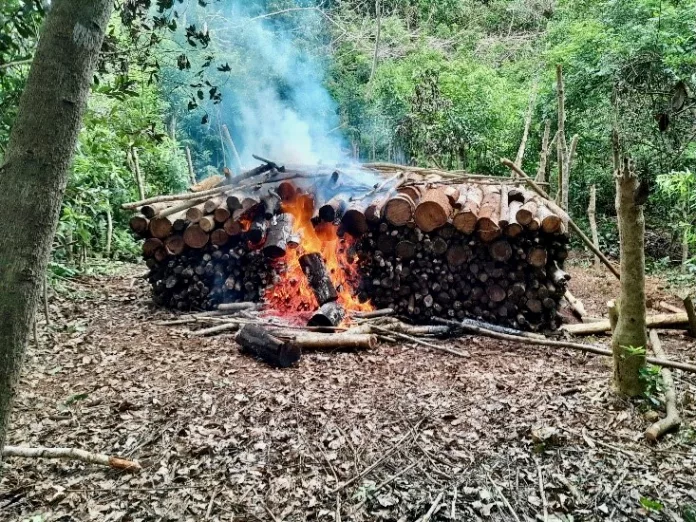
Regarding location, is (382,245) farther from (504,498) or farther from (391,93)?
(391,93)

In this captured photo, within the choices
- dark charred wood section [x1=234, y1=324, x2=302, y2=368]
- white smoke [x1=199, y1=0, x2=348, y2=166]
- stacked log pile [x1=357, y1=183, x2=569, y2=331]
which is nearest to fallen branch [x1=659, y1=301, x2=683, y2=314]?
stacked log pile [x1=357, y1=183, x2=569, y2=331]

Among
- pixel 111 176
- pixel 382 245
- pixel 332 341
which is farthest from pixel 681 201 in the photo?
pixel 111 176

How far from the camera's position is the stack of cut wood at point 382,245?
5.68 meters

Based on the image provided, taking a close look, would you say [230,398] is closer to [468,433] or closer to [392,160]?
[468,433]

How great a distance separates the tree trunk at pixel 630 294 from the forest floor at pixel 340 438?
0.23m

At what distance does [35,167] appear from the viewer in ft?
4.05

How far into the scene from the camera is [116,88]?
3270 mm

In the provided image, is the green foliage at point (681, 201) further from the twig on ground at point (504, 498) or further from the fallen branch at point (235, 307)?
the fallen branch at point (235, 307)

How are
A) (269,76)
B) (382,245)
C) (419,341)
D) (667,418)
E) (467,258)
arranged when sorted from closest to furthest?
1. (667,418)
2. (419,341)
3. (467,258)
4. (382,245)
5. (269,76)

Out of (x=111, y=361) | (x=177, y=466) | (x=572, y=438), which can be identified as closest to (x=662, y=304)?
(x=572, y=438)

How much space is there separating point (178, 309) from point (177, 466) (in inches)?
142

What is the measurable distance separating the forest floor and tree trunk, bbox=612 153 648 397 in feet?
0.75

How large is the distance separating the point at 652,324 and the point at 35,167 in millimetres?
6283

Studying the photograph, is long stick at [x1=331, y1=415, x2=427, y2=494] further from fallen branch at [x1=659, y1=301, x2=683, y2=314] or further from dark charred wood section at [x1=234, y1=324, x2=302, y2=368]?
fallen branch at [x1=659, y1=301, x2=683, y2=314]
